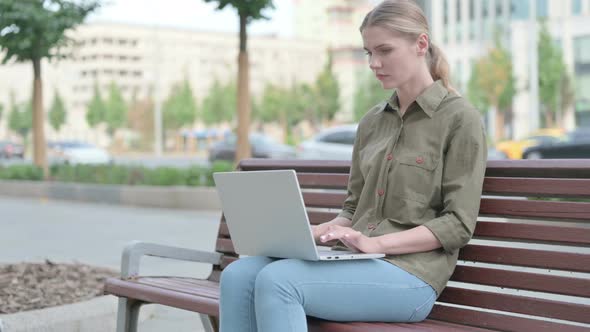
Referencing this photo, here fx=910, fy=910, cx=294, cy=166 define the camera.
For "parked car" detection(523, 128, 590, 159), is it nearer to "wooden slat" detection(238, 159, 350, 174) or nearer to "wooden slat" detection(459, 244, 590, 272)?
"wooden slat" detection(238, 159, 350, 174)

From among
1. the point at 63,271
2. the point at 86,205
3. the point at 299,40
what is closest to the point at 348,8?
the point at 299,40

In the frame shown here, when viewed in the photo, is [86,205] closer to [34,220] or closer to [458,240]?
[34,220]

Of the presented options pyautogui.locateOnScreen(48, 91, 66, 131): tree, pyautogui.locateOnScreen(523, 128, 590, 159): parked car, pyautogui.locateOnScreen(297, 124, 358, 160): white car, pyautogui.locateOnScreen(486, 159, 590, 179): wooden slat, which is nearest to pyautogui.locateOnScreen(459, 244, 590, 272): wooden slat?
pyautogui.locateOnScreen(486, 159, 590, 179): wooden slat

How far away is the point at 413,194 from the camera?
290cm

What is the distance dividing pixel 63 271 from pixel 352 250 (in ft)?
10.1

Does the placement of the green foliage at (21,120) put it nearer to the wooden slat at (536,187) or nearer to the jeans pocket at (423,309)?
the wooden slat at (536,187)

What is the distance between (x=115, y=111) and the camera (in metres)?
77.2

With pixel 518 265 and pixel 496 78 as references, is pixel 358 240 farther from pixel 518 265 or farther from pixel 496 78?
pixel 496 78

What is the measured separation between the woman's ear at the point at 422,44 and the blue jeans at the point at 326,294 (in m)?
0.70

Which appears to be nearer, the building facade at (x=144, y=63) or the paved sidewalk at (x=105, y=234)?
the paved sidewalk at (x=105, y=234)

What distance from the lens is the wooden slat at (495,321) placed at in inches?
107

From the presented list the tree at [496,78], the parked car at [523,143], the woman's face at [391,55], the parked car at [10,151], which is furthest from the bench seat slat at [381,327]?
the parked car at [10,151]

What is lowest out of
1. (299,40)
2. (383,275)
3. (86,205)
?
(86,205)

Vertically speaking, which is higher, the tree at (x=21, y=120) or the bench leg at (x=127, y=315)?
the tree at (x=21, y=120)
